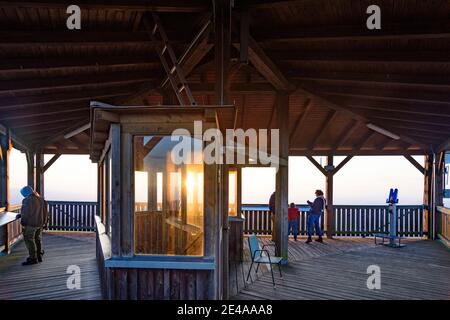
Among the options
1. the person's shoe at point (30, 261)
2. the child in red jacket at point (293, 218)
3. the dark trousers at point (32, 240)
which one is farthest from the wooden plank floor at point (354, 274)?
the person's shoe at point (30, 261)

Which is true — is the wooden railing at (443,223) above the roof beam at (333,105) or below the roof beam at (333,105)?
below

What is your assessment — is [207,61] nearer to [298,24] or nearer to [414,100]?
[298,24]

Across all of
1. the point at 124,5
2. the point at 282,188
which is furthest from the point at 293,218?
the point at 124,5

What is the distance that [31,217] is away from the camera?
21.7ft

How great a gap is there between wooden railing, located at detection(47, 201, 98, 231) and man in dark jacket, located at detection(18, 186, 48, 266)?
496 cm

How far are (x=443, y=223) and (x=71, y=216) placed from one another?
13.3 m

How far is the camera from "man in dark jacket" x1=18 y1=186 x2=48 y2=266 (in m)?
6.57

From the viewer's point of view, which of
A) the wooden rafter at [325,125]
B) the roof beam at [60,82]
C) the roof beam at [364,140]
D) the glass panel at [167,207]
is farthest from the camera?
the roof beam at [364,140]

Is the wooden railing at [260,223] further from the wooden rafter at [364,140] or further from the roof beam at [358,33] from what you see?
the roof beam at [358,33]

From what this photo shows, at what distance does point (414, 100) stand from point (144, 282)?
641 centimetres

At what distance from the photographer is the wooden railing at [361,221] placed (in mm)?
11258

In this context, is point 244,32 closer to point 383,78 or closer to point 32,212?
point 383,78

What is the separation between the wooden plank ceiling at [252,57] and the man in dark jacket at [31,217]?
6.39 ft

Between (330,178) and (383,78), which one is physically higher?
(383,78)
